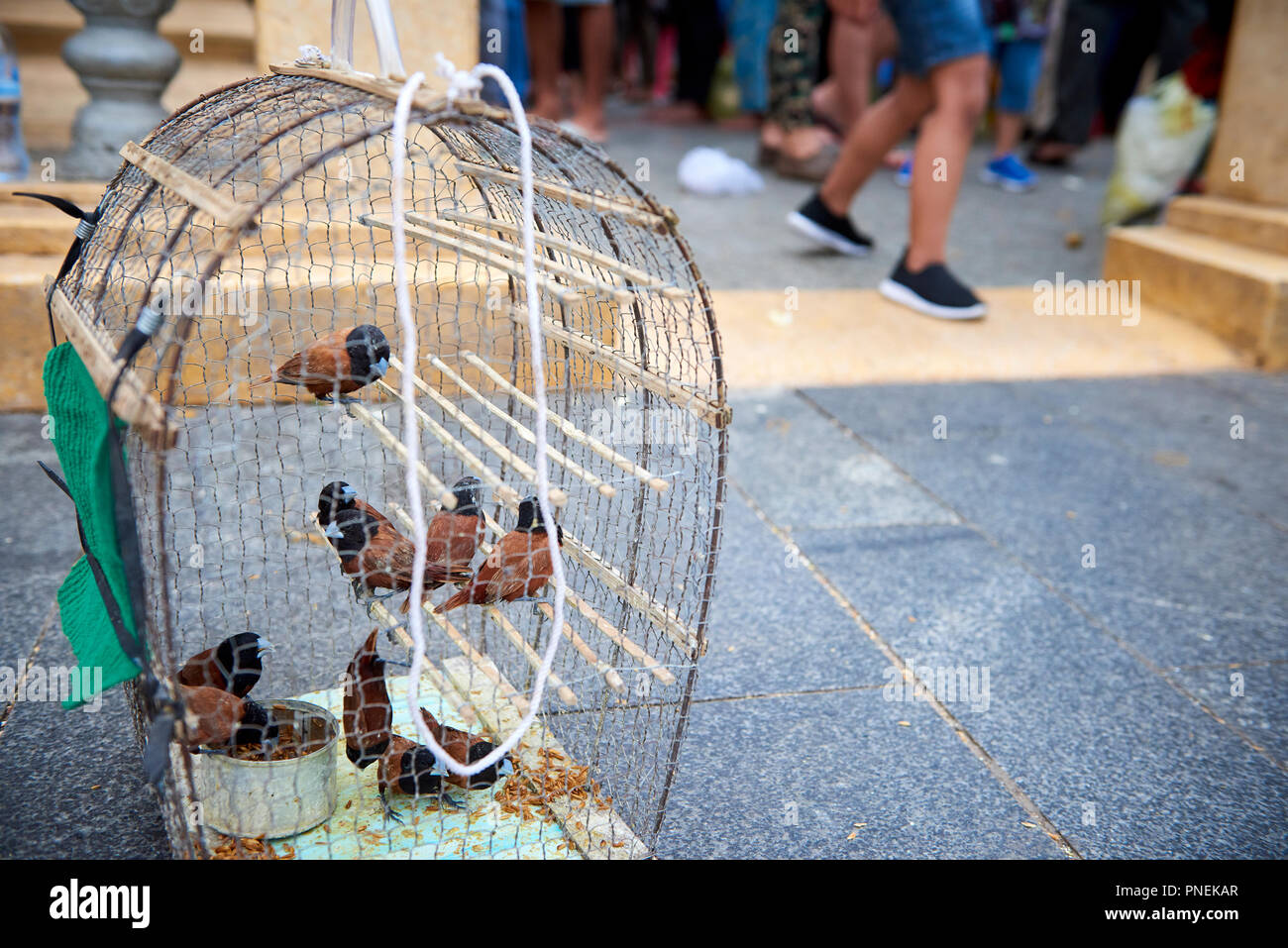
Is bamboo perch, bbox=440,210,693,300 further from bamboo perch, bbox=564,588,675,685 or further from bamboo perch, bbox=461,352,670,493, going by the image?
bamboo perch, bbox=564,588,675,685

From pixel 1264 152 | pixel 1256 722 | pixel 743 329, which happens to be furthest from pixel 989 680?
pixel 1264 152

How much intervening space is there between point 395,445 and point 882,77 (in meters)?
9.55

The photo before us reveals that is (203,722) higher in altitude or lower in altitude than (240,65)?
lower

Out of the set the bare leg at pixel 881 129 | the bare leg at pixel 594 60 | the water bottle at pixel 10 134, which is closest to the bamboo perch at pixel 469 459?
the water bottle at pixel 10 134

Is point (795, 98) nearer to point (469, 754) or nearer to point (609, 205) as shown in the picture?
point (609, 205)

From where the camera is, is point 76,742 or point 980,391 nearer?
point 76,742

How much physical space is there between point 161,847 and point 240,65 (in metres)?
4.55

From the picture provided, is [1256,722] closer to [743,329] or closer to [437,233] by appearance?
[437,233]

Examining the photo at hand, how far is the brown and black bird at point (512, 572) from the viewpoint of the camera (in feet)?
5.83

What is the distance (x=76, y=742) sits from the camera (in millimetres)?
2086

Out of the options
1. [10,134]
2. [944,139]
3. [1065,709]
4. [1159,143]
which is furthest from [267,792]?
[1159,143]

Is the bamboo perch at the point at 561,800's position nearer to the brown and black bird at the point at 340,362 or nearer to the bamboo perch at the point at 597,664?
the bamboo perch at the point at 597,664

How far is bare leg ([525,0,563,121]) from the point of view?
6.71 metres
